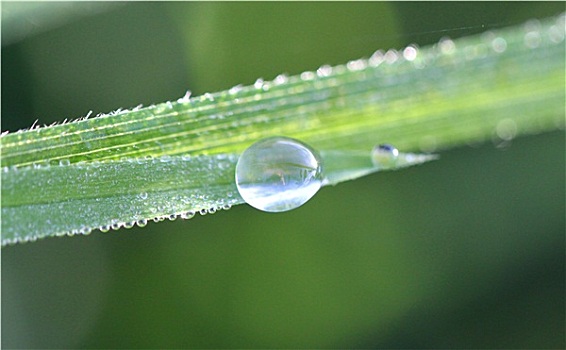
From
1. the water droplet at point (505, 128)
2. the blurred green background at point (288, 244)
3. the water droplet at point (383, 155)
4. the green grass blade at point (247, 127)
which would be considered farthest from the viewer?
the blurred green background at point (288, 244)

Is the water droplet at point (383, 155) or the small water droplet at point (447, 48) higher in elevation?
the small water droplet at point (447, 48)

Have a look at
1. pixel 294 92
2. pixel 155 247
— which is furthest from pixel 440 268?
pixel 294 92

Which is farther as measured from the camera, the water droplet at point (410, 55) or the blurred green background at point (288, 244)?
the blurred green background at point (288, 244)

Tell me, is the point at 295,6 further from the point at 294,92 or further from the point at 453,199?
the point at 294,92

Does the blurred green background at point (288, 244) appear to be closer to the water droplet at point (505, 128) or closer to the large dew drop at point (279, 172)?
the water droplet at point (505, 128)

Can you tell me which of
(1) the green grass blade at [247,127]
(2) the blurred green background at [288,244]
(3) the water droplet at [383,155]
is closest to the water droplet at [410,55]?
(1) the green grass blade at [247,127]

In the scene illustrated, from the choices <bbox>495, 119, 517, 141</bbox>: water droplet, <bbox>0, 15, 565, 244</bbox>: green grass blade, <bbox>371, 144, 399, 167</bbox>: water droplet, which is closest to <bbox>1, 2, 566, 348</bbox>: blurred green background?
<bbox>495, 119, 517, 141</bbox>: water droplet
